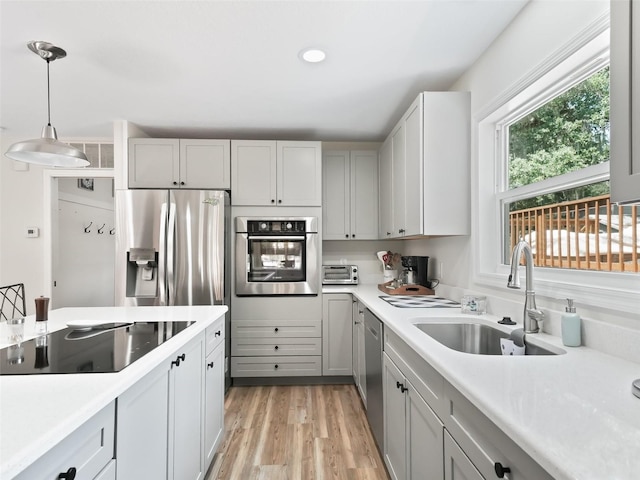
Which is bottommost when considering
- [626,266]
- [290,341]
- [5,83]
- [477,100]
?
[290,341]

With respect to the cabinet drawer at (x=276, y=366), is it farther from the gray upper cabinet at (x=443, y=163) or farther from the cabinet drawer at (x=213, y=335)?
the gray upper cabinet at (x=443, y=163)

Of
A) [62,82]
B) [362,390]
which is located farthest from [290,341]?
[62,82]

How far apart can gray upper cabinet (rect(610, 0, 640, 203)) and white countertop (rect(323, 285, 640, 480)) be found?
19.3 inches

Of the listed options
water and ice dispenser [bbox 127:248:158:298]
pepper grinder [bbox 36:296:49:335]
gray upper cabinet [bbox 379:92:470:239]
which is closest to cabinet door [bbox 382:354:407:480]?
gray upper cabinet [bbox 379:92:470:239]

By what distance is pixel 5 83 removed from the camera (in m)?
2.54

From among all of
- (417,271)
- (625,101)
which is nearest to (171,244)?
(417,271)

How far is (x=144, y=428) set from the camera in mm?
1194

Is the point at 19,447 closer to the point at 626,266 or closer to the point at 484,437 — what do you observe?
the point at 484,437

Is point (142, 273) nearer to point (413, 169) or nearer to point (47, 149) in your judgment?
point (47, 149)

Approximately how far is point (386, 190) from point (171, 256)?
2.09 metres

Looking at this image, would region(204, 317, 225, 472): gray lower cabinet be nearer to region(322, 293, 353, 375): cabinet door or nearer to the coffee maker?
region(322, 293, 353, 375): cabinet door

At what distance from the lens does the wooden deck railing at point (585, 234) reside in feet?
4.32

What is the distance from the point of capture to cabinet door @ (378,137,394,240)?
3.20 m

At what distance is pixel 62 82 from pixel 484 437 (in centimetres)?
330
